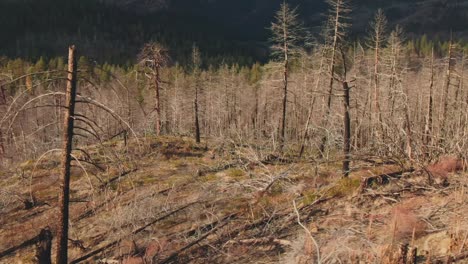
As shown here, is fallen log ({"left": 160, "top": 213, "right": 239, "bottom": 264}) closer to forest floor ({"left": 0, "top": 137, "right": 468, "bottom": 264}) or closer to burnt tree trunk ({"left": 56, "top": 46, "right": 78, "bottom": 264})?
forest floor ({"left": 0, "top": 137, "right": 468, "bottom": 264})

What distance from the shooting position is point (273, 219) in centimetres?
1254

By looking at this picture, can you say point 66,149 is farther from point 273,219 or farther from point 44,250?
point 273,219

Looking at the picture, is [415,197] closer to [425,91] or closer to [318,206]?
[318,206]

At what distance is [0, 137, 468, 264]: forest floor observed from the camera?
28.6 feet

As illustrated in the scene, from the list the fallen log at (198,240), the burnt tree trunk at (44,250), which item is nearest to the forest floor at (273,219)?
the fallen log at (198,240)

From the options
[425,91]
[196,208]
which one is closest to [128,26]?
[425,91]

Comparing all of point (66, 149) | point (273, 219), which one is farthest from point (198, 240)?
point (66, 149)

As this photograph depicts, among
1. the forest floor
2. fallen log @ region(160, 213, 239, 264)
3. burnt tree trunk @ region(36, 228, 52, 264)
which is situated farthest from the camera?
fallen log @ region(160, 213, 239, 264)

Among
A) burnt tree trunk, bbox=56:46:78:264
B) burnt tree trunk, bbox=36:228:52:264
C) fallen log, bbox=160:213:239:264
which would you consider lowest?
fallen log, bbox=160:213:239:264

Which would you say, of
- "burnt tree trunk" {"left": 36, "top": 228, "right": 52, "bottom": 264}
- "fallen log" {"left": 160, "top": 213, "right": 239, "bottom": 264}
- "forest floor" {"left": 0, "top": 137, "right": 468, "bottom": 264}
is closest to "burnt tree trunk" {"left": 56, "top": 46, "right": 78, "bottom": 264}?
"forest floor" {"left": 0, "top": 137, "right": 468, "bottom": 264}

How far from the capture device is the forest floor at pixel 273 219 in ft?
28.6

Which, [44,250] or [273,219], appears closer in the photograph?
[44,250]

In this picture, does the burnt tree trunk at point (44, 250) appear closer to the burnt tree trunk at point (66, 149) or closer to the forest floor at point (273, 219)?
the forest floor at point (273, 219)

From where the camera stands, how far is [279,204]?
1374cm
